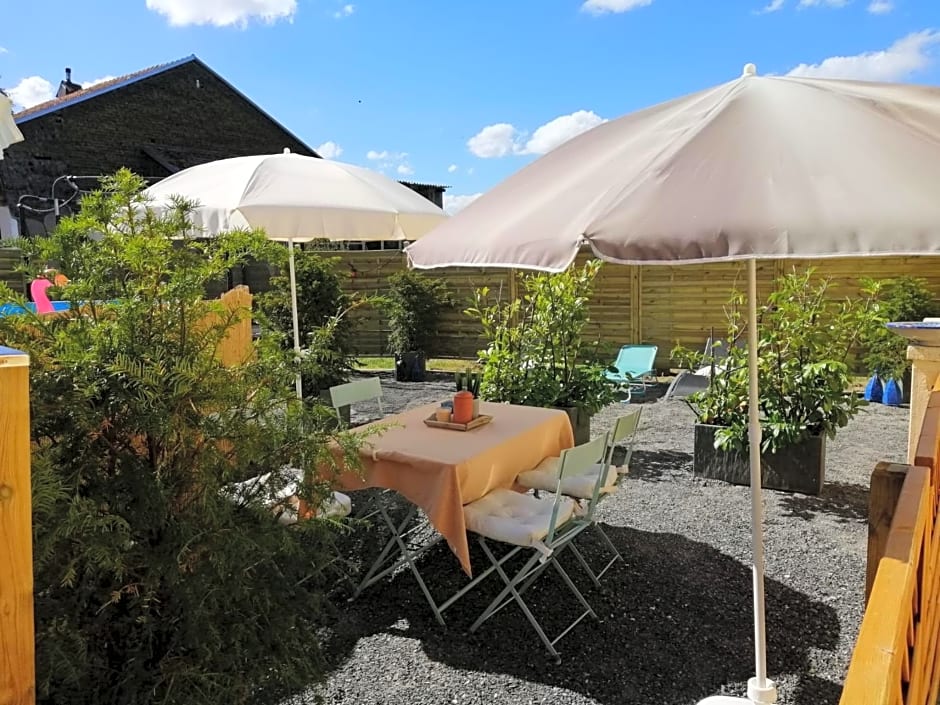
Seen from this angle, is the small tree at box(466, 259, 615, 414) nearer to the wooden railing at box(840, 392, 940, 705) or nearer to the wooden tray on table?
the wooden tray on table

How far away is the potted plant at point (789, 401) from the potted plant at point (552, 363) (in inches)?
39.4

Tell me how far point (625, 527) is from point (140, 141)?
745 inches

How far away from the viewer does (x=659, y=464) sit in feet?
19.0

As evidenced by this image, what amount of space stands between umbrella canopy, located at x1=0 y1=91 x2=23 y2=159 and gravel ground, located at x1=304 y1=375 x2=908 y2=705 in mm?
2688

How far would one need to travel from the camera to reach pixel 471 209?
2375 mm

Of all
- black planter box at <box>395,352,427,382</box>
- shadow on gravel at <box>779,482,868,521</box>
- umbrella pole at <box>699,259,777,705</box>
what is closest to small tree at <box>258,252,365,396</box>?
black planter box at <box>395,352,427,382</box>

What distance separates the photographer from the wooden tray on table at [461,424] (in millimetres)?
3829

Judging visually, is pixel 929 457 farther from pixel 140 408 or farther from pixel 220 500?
pixel 140 408

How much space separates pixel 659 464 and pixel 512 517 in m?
2.82

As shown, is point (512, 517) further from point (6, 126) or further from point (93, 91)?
point (93, 91)

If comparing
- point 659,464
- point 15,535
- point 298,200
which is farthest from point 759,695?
point 298,200

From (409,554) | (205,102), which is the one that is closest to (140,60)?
(205,102)

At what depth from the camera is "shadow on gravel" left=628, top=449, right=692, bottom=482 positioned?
18.1ft

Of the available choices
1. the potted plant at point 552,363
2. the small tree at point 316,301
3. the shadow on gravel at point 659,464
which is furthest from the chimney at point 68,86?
the shadow on gravel at point 659,464
